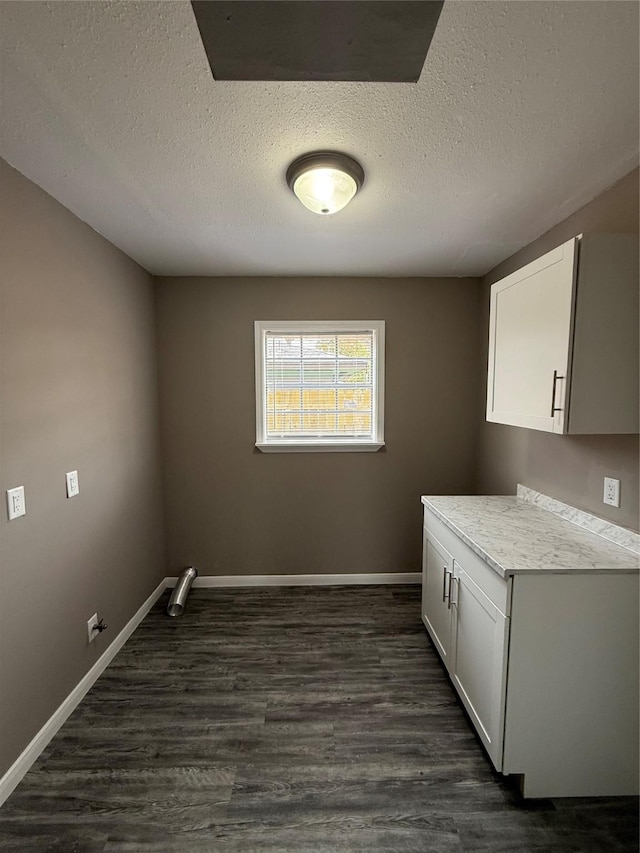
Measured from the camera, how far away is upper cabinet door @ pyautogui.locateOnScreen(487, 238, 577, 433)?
1460mm

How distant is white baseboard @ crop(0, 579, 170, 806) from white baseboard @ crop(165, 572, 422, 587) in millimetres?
540

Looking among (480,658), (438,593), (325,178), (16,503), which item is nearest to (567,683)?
(480,658)

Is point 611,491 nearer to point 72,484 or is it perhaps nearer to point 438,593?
point 438,593

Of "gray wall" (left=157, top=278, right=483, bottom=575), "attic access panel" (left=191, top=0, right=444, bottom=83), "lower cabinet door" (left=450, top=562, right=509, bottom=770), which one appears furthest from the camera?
"gray wall" (left=157, top=278, right=483, bottom=575)

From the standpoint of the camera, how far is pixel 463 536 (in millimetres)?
1706

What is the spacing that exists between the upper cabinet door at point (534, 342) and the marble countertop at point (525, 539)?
1.65 feet

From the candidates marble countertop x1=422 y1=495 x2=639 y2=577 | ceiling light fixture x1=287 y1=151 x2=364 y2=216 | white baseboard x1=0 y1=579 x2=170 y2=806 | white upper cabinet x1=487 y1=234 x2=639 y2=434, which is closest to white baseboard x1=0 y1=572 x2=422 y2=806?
white baseboard x1=0 y1=579 x2=170 y2=806

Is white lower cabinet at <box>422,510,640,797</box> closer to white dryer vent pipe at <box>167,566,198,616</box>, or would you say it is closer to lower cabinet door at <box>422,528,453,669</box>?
lower cabinet door at <box>422,528,453,669</box>

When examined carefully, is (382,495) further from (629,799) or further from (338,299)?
(629,799)

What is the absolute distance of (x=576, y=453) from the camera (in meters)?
1.84

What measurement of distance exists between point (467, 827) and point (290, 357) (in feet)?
8.76

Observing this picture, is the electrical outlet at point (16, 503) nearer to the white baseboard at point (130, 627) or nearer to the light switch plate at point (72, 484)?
the light switch plate at point (72, 484)

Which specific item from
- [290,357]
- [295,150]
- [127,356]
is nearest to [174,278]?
[127,356]

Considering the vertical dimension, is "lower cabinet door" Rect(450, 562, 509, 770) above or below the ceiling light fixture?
below
